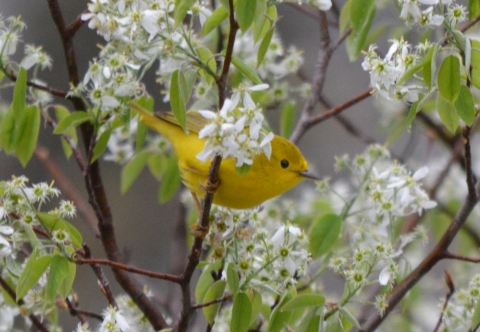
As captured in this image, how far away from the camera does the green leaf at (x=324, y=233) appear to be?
207cm

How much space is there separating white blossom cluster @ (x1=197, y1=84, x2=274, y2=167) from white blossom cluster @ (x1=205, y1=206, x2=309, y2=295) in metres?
0.36

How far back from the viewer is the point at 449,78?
4.50ft

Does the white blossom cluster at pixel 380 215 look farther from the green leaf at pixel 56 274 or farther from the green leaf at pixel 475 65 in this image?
the green leaf at pixel 56 274

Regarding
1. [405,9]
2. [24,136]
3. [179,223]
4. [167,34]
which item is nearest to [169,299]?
[179,223]

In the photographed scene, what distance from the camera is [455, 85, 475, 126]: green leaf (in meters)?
1.44

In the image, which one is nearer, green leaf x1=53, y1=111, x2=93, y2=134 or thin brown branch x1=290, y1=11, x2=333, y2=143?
green leaf x1=53, y1=111, x2=93, y2=134

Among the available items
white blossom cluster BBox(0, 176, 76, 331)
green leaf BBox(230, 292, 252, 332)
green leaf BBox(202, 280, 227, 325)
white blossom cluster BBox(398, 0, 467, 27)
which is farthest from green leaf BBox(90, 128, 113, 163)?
white blossom cluster BBox(398, 0, 467, 27)

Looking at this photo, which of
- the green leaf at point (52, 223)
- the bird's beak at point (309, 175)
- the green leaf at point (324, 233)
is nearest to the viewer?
the green leaf at point (52, 223)

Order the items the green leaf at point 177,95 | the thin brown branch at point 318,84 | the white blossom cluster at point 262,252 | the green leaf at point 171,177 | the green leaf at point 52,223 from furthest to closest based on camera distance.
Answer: the thin brown branch at point 318,84 → the green leaf at point 171,177 → the white blossom cluster at point 262,252 → the green leaf at point 52,223 → the green leaf at point 177,95

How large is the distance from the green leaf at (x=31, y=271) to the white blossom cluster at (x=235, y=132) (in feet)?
1.48

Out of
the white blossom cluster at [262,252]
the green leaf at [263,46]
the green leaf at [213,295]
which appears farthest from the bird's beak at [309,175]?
the green leaf at [263,46]

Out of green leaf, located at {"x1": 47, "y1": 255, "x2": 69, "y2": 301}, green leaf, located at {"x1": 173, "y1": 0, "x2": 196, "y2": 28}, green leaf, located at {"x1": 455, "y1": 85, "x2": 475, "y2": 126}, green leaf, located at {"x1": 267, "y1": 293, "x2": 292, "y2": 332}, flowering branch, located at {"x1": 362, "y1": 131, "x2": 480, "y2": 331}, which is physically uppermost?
green leaf, located at {"x1": 173, "y1": 0, "x2": 196, "y2": 28}

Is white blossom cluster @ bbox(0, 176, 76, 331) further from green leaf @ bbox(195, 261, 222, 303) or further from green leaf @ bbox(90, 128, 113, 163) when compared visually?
green leaf @ bbox(195, 261, 222, 303)

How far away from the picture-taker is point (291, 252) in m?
1.75
